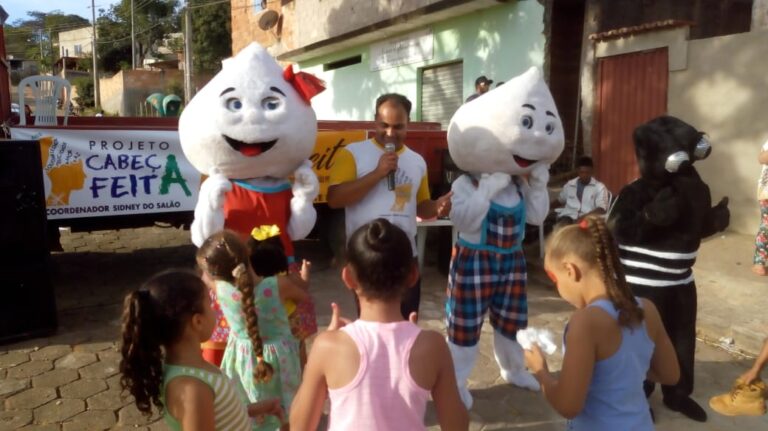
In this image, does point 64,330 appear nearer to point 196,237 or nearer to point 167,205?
point 167,205

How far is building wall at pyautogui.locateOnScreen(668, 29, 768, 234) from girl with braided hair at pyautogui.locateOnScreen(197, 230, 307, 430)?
19.1 feet

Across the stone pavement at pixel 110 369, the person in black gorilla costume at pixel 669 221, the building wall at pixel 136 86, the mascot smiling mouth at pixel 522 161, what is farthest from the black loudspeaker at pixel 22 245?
the building wall at pixel 136 86

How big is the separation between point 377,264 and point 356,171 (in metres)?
1.38

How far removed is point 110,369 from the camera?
3.95m

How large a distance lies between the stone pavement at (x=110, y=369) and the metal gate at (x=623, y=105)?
2531mm

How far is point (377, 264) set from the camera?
5.55ft

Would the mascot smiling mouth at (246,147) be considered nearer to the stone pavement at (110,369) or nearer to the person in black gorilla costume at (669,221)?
the stone pavement at (110,369)

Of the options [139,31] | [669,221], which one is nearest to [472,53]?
[669,221]

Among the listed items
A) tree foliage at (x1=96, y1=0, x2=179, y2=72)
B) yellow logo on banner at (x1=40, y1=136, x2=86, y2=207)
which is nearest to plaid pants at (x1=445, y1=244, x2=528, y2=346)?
yellow logo on banner at (x1=40, y1=136, x2=86, y2=207)

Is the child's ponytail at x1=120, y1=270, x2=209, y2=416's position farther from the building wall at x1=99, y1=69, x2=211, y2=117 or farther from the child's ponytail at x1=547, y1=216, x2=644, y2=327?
the building wall at x1=99, y1=69, x2=211, y2=117

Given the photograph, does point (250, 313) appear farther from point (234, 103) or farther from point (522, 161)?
point (522, 161)

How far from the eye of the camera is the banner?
4934 millimetres

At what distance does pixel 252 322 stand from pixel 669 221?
2056 millimetres

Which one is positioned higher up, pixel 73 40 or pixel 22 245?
pixel 73 40
